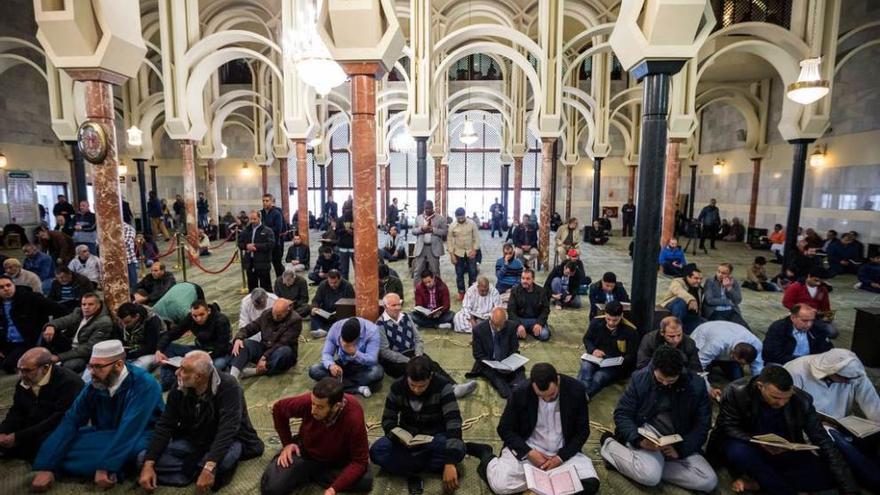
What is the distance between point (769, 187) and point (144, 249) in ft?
58.0

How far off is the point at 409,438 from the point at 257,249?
508 centimetres

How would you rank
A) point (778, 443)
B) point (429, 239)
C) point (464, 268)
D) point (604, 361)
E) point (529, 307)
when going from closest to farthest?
point (778, 443) → point (604, 361) → point (529, 307) → point (429, 239) → point (464, 268)

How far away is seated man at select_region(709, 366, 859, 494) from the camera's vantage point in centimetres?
286

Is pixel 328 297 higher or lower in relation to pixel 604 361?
higher

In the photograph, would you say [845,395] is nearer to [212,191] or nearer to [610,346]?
[610,346]

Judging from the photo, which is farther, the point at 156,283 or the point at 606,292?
the point at 156,283

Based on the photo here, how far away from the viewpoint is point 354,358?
441cm

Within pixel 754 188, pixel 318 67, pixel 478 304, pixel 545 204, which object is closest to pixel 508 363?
pixel 478 304

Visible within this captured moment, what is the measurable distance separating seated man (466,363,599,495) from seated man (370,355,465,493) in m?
0.28

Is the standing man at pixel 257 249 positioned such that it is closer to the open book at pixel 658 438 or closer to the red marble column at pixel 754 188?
the open book at pixel 658 438

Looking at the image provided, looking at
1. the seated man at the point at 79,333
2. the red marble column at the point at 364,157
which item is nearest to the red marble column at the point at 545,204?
the red marble column at the point at 364,157


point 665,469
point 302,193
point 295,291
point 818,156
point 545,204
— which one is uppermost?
point 818,156

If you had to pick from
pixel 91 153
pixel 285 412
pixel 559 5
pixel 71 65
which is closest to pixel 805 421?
pixel 285 412

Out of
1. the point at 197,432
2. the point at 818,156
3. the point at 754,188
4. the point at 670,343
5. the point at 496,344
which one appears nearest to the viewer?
the point at 197,432
